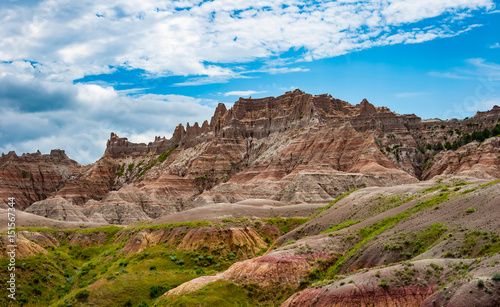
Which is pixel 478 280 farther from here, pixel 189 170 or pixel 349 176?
pixel 189 170

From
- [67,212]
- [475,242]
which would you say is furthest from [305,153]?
[475,242]

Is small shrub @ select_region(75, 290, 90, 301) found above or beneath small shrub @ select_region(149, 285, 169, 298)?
above

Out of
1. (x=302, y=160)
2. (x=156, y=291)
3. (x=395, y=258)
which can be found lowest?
(x=156, y=291)

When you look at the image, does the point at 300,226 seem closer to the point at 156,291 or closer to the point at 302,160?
the point at 156,291

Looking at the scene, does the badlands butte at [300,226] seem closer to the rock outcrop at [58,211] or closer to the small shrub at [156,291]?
the small shrub at [156,291]

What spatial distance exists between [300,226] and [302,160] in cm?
8273

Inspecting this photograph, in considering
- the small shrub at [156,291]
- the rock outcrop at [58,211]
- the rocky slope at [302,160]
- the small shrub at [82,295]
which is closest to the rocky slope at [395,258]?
the small shrub at [156,291]

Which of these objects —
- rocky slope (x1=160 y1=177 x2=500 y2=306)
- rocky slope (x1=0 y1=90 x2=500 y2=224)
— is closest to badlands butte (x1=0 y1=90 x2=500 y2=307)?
rocky slope (x1=160 y1=177 x2=500 y2=306)

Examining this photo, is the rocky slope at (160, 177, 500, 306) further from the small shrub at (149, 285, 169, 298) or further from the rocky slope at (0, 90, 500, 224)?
the rocky slope at (0, 90, 500, 224)

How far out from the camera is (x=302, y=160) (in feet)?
503

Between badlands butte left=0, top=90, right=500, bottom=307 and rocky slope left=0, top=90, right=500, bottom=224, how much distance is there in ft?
1.70

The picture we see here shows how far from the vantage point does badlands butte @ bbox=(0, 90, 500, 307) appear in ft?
121

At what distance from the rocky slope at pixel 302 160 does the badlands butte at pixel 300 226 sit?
20.4 inches

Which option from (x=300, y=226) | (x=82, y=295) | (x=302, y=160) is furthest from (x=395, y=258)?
(x=302, y=160)
